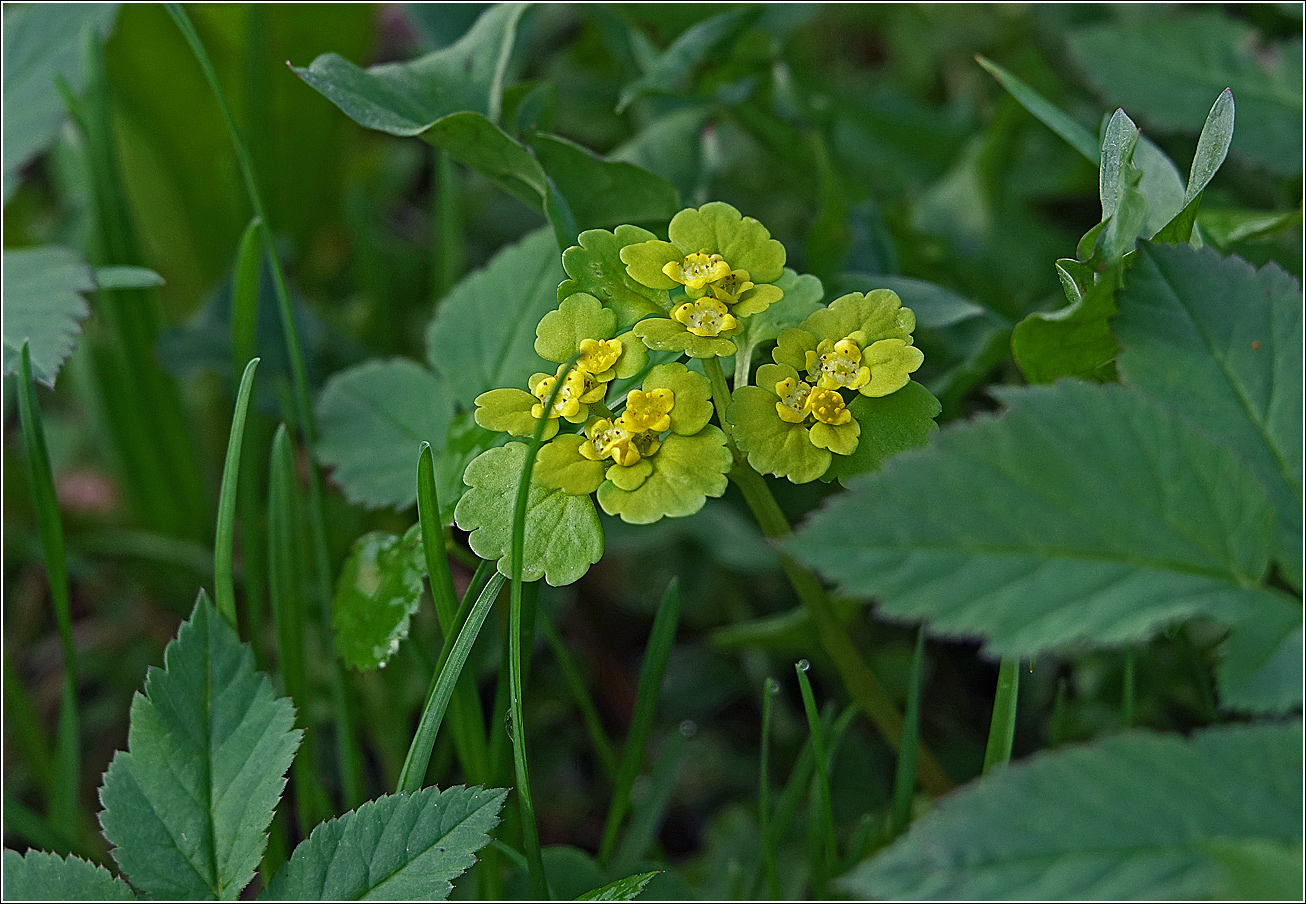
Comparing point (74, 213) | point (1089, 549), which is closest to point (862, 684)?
point (1089, 549)

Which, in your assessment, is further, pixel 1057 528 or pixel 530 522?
pixel 530 522

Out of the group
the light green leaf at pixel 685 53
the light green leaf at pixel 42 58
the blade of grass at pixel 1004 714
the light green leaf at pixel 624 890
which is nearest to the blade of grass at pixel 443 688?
the light green leaf at pixel 624 890

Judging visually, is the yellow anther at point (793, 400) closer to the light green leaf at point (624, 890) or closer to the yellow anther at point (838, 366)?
the yellow anther at point (838, 366)

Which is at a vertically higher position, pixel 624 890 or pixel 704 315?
pixel 704 315

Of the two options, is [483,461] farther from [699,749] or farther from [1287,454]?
[699,749]

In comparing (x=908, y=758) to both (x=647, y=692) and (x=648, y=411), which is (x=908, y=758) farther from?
(x=648, y=411)

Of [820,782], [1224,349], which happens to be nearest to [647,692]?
[820,782]
